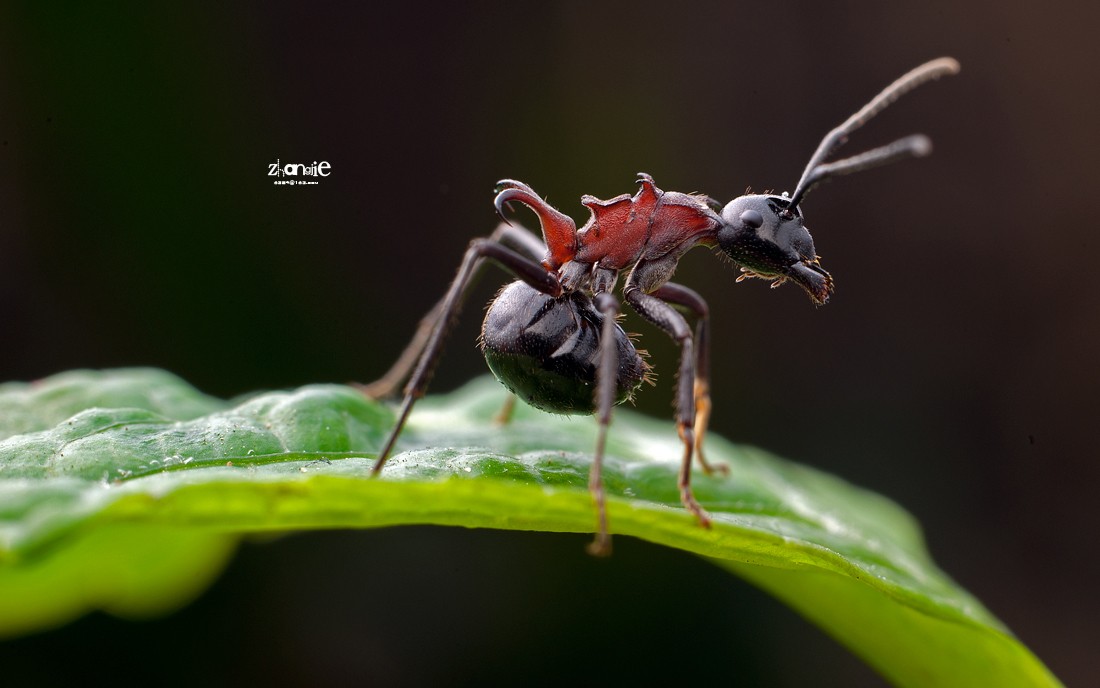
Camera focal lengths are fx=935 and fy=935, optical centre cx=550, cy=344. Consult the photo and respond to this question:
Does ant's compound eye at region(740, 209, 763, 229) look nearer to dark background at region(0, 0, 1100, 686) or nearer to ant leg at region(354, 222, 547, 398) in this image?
ant leg at region(354, 222, 547, 398)

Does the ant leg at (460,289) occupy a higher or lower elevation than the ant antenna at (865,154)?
lower

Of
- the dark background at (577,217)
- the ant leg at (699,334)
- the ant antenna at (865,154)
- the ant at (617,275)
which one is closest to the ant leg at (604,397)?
the ant at (617,275)

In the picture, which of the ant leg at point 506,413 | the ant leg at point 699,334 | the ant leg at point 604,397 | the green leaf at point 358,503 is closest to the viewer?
the green leaf at point 358,503

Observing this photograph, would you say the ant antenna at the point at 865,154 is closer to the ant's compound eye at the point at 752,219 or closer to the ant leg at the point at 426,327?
the ant's compound eye at the point at 752,219

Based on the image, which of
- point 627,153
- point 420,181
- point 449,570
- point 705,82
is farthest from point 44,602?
point 705,82

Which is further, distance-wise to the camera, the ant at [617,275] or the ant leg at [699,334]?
the ant leg at [699,334]

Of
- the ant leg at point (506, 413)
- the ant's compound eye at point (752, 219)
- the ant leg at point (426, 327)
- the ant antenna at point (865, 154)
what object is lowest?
the ant leg at point (506, 413)

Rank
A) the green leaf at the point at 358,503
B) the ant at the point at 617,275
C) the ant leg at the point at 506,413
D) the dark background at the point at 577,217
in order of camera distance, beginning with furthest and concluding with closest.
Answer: the dark background at the point at 577,217 < the ant leg at the point at 506,413 < the ant at the point at 617,275 < the green leaf at the point at 358,503
